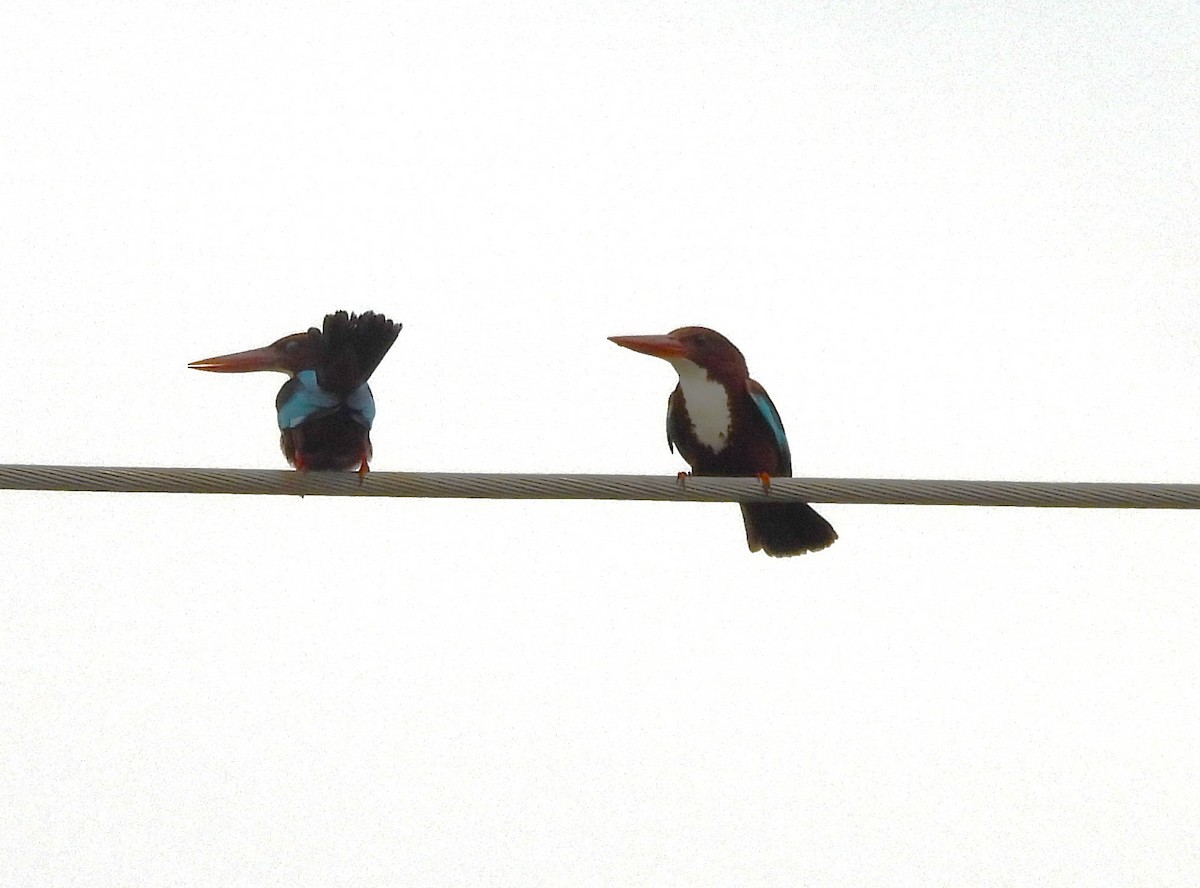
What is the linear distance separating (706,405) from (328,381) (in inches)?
49.2

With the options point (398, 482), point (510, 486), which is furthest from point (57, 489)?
point (510, 486)

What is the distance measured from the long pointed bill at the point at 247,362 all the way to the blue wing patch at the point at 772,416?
153cm

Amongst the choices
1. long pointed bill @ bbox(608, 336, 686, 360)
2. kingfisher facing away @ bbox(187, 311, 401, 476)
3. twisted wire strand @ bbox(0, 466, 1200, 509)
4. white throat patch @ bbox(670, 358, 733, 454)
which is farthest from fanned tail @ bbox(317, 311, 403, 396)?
twisted wire strand @ bbox(0, 466, 1200, 509)

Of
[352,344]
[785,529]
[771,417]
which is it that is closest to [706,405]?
[771,417]

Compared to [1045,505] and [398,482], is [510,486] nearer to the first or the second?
[398,482]

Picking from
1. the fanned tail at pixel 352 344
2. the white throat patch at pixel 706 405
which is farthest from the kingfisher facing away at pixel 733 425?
the fanned tail at pixel 352 344

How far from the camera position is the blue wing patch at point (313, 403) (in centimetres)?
472

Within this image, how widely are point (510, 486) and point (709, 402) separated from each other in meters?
1.90

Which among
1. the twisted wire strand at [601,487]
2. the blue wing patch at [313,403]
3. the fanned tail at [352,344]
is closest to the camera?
the twisted wire strand at [601,487]

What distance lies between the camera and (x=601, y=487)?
3338mm

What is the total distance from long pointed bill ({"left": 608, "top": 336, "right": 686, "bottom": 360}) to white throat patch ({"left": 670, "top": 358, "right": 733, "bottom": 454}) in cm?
6

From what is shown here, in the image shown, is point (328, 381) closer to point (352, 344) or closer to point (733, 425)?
point (352, 344)

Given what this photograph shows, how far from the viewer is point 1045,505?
3283 millimetres

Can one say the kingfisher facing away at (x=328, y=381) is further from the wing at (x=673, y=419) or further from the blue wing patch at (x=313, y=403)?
the wing at (x=673, y=419)
